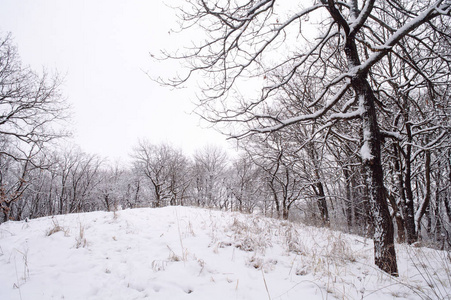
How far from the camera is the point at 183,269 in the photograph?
2766mm

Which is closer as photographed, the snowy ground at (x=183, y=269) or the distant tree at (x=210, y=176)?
the snowy ground at (x=183, y=269)

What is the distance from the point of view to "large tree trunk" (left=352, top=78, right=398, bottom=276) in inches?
119

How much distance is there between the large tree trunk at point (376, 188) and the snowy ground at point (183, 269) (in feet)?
0.92

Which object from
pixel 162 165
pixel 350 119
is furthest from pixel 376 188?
pixel 162 165

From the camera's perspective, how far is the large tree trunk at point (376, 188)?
9.93 ft

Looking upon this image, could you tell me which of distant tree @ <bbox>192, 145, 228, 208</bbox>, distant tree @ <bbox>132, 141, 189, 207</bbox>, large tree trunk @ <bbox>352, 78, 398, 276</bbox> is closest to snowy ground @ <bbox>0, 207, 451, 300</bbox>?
large tree trunk @ <bbox>352, 78, 398, 276</bbox>

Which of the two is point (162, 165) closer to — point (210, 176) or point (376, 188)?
point (210, 176)

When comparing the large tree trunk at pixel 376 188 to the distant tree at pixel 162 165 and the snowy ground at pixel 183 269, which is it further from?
the distant tree at pixel 162 165

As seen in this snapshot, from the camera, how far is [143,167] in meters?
31.8

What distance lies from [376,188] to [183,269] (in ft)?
10.9

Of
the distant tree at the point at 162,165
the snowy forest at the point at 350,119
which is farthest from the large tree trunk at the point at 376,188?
the distant tree at the point at 162,165

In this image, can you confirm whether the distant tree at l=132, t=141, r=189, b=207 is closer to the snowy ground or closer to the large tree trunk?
the snowy ground

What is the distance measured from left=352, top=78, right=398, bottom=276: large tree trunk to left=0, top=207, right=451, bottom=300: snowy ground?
0.28 m

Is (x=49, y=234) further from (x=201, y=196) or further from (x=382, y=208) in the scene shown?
(x=201, y=196)
